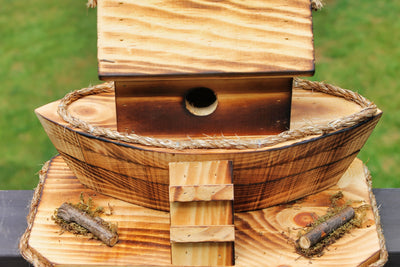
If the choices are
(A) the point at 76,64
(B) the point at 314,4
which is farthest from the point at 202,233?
(A) the point at 76,64

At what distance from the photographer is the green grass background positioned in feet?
13.9

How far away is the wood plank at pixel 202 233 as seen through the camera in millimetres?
2086

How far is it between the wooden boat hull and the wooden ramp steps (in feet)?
0.20

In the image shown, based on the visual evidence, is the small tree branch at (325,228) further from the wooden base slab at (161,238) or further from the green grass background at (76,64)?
the green grass background at (76,64)

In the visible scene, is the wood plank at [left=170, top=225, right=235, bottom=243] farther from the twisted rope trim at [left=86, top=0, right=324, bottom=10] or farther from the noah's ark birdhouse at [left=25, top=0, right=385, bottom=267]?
the twisted rope trim at [left=86, top=0, right=324, bottom=10]

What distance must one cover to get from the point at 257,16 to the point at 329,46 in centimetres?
332

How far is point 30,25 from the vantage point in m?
5.69

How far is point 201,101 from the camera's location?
8.05 feet

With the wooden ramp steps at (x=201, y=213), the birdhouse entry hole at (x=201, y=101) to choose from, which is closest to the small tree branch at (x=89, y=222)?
the wooden ramp steps at (x=201, y=213)

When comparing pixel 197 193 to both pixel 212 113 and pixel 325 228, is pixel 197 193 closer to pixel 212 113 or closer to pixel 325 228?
pixel 212 113

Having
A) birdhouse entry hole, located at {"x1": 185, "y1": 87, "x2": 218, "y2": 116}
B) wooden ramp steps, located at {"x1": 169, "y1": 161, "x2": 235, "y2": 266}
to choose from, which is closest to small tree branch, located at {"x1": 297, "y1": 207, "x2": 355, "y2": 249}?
wooden ramp steps, located at {"x1": 169, "y1": 161, "x2": 235, "y2": 266}

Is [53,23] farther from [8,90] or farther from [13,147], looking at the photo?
[13,147]

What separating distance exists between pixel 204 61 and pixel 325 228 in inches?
31.5

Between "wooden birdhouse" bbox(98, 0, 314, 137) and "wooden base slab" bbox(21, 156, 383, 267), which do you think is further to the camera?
"wooden base slab" bbox(21, 156, 383, 267)
